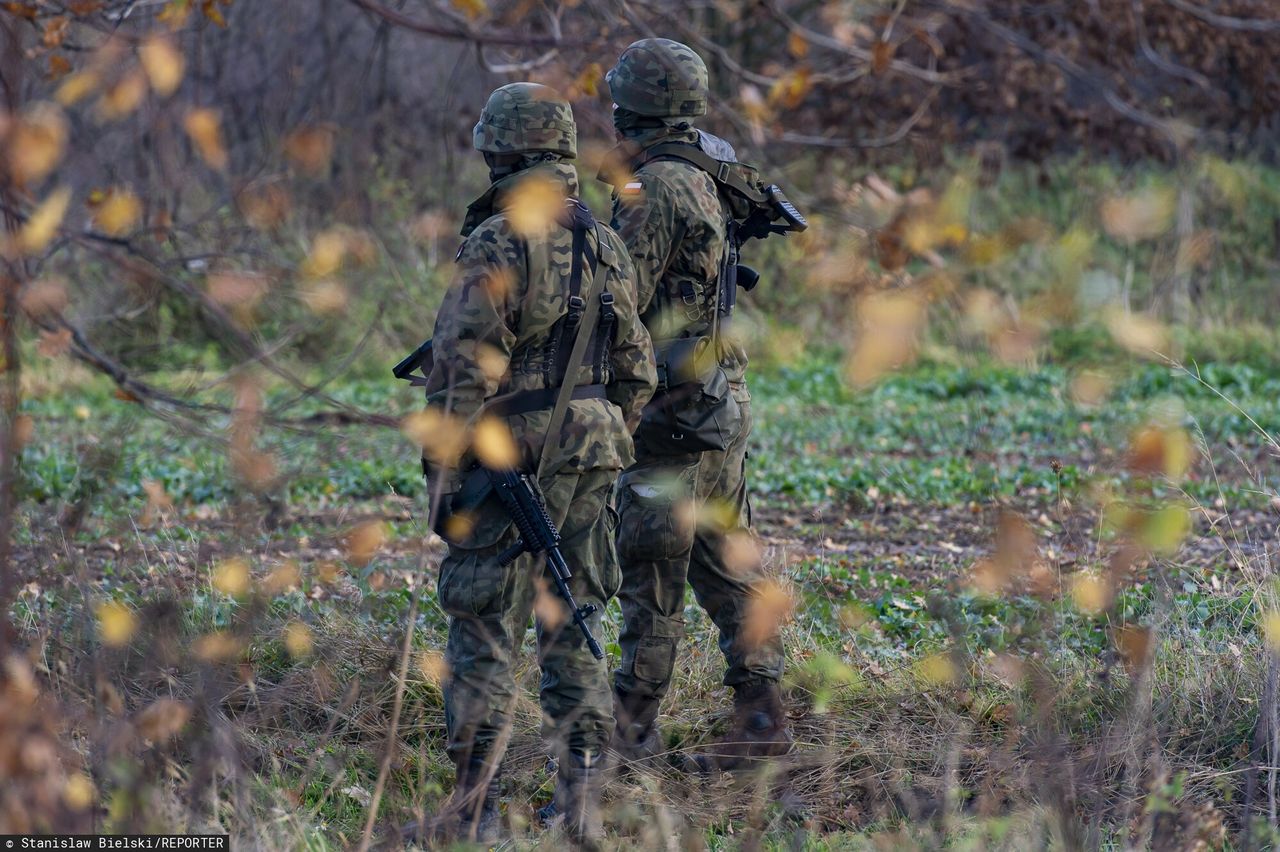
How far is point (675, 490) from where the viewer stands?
14.8ft

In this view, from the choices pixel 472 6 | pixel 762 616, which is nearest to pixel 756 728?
pixel 762 616

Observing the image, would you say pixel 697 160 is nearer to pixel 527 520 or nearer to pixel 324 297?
pixel 527 520

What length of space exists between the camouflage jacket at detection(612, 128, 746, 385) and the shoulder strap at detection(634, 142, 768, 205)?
0.08 ft

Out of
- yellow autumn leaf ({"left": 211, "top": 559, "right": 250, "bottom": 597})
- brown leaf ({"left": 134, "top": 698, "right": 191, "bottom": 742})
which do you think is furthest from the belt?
brown leaf ({"left": 134, "top": 698, "right": 191, "bottom": 742})

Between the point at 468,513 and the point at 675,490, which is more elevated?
the point at 468,513

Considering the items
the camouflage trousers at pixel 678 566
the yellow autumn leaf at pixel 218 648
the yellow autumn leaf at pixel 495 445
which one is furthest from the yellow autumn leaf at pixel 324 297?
the camouflage trousers at pixel 678 566

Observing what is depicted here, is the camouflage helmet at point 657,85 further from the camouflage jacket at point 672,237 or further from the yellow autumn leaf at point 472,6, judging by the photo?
the yellow autumn leaf at point 472,6

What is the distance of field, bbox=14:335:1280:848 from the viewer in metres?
3.30

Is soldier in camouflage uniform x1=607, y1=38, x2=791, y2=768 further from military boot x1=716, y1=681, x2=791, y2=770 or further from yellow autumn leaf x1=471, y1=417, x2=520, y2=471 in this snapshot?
yellow autumn leaf x1=471, y1=417, x2=520, y2=471

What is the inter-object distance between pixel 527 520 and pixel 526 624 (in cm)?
39

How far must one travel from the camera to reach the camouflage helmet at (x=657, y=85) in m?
4.36

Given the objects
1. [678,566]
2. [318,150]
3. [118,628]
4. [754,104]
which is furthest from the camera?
[318,150]

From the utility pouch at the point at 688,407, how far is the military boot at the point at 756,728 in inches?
32.7

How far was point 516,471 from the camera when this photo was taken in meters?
3.89
